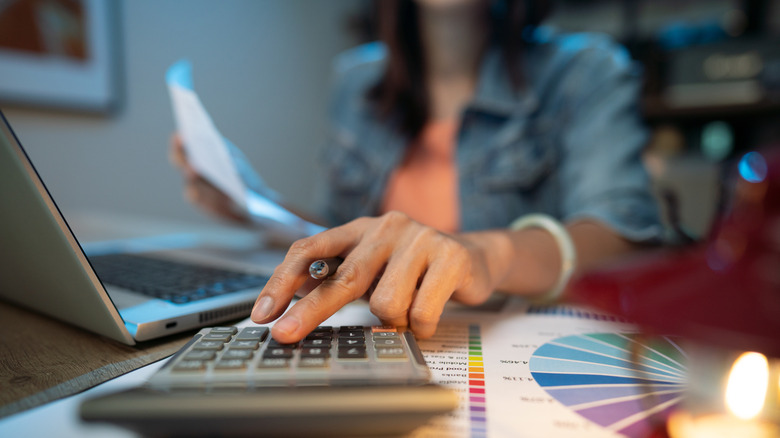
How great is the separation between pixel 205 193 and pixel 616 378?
2.46ft

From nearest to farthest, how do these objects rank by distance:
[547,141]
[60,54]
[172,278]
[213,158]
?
[172,278]
[213,158]
[547,141]
[60,54]

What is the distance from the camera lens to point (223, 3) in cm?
173

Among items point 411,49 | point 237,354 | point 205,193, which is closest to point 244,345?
point 237,354

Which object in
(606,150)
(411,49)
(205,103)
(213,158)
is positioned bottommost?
(213,158)

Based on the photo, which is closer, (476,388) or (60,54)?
(476,388)

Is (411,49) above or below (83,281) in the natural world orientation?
above

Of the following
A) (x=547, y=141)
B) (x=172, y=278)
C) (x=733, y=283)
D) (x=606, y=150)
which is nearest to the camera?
(x=733, y=283)

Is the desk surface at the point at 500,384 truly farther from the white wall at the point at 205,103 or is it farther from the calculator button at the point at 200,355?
the white wall at the point at 205,103

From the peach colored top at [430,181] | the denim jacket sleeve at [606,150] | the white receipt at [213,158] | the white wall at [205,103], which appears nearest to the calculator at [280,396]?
the white receipt at [213,158]

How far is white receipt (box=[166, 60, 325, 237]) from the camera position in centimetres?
55

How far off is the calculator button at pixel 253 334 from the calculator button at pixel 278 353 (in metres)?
0.02

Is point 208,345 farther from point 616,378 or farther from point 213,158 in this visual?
point 213,158

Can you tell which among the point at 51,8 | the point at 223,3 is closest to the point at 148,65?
the point at 51,8

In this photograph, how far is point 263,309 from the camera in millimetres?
307
